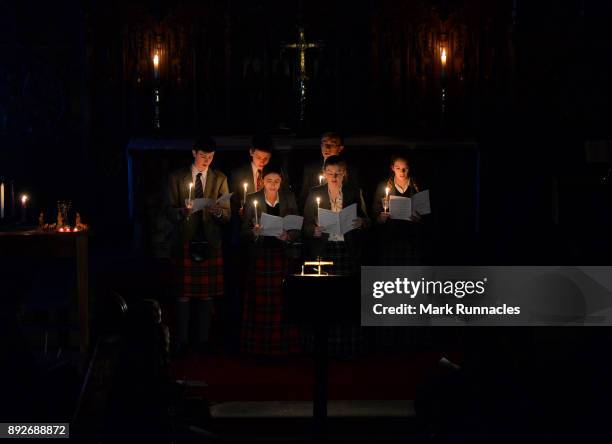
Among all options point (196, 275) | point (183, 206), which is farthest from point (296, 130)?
point (196, 275)

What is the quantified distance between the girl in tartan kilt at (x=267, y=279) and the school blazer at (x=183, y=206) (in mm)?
271

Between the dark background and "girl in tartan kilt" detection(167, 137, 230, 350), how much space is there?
8.76 feet

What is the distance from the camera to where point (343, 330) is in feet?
24.6

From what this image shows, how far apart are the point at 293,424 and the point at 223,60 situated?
229 inches

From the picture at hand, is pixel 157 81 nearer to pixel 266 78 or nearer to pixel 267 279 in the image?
pixel 266 78

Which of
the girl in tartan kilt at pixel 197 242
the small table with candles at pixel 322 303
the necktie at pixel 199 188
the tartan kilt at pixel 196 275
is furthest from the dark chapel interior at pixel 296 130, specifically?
the small table with candles at pixel 322 303

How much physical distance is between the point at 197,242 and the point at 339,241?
4.04ft

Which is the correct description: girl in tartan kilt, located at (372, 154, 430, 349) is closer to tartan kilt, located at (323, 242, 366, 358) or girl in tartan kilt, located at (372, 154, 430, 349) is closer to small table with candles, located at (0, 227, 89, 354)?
tartan kilt, located at (323, 242, 366, 358)

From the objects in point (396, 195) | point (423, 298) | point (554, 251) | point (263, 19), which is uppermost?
point (263, 19)

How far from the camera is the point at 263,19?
10742mm

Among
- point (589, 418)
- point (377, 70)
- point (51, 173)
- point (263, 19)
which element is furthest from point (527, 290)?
point (51, 173)

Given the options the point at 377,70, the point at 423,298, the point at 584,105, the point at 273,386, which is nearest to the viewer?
the point at 273,386

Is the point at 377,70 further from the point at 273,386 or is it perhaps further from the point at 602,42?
the point at 273,386

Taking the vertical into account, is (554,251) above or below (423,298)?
above
